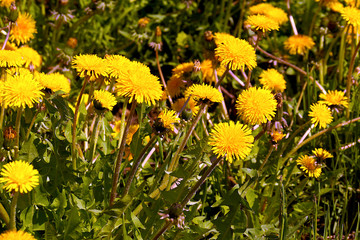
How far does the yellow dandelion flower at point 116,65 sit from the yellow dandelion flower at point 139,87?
0.23ft

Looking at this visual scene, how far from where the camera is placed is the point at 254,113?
62.5 inches

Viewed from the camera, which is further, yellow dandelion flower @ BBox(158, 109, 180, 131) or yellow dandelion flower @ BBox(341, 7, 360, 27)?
yellow dandelion flower @ BBox(341, 7, 360, 27)

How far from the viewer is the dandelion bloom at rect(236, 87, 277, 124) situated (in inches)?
62.4

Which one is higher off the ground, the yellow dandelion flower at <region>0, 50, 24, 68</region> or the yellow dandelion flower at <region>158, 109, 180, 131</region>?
the yellow dandelion flower at <region>0, 50, 24, 68</region>

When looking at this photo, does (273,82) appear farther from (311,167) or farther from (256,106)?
(256,106)

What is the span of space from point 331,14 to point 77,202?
2108 mm

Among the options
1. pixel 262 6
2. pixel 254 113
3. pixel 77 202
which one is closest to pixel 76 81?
pixel 262 6

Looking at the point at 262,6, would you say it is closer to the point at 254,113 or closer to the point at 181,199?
the point at 254,113

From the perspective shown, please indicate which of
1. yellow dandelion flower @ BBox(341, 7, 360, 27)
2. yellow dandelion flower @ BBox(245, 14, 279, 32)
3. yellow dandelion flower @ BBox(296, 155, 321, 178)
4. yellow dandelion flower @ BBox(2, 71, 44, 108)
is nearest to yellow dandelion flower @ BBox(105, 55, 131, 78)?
yellow dandelion flower @ BBox(2, 71, 44, 108)

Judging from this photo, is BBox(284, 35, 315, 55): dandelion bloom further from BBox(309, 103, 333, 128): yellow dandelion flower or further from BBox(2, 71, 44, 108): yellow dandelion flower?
BBox(2, 71, 44, 108): yellow dandelion flower

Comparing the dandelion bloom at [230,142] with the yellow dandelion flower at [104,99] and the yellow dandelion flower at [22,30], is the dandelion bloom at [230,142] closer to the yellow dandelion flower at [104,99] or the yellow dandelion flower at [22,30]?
the yellow dandelion flower at [104,99]

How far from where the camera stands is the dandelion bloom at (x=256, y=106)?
1586mm

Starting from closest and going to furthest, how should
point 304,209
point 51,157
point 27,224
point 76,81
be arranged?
point 27,224, point 51,157, point 304,209, point 76,81

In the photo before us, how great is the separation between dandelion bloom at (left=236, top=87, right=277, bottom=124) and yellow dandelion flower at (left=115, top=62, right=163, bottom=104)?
0.32m
